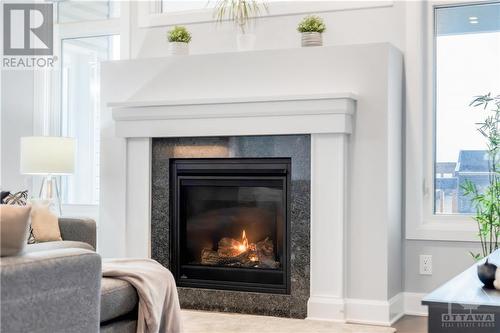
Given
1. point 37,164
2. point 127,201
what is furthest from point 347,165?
point 37,164

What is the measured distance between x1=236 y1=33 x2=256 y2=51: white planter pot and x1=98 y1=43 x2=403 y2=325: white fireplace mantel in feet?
0.43

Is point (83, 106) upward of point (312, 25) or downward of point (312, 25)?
downward

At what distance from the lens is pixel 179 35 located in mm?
5477

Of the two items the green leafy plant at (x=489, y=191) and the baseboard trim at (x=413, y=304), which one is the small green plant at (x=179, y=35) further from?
the baseboard trim at (x=413, y=304)

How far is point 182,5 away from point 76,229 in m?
2.03

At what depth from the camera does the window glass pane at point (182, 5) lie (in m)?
5.77

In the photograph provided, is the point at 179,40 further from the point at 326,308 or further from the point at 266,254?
the point at 326,308

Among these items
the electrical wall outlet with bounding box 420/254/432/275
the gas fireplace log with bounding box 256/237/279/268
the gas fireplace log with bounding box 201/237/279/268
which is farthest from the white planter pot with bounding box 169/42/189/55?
the electrical wall outlet with bounding box 420/254/432/275

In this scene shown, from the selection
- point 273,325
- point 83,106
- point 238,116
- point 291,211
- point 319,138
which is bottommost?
point 273,325

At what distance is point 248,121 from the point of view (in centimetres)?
505

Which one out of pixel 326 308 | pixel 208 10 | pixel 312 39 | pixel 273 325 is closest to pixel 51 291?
pixel 273 325

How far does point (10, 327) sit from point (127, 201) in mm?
2994

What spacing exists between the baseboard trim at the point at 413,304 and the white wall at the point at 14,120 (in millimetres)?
3439

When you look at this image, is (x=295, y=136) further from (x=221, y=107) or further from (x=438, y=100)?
(x=438, y=100)
